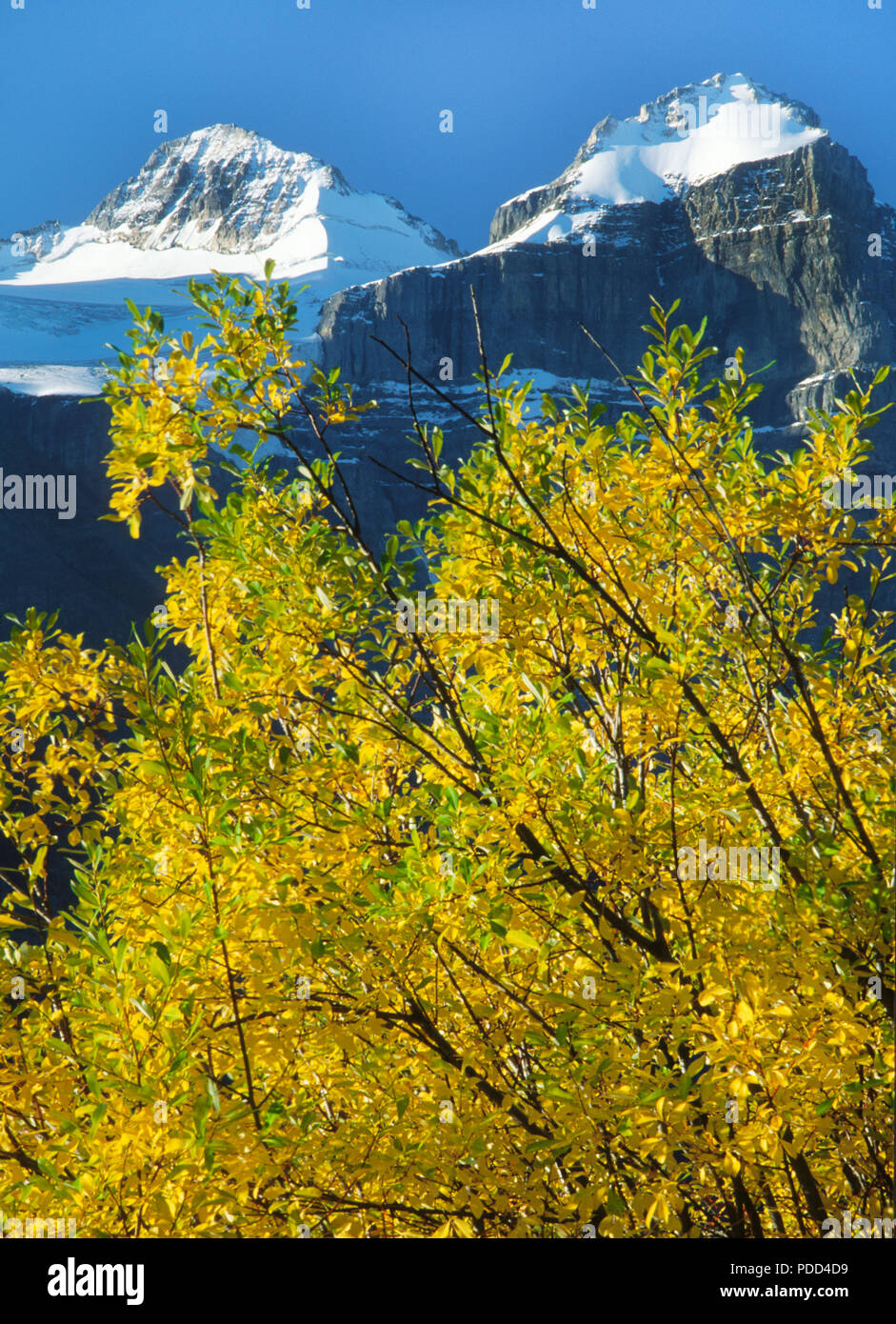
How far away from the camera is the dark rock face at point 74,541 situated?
39.0 metres

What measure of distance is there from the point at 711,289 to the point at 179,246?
122 feet

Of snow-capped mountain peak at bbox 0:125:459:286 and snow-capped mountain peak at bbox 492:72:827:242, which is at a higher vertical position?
snow-capped mountain peak at bbox 0:125:459:286

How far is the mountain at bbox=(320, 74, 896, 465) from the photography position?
36719mm

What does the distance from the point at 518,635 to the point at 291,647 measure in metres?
0.68

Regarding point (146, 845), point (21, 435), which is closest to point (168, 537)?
point (21, 435)

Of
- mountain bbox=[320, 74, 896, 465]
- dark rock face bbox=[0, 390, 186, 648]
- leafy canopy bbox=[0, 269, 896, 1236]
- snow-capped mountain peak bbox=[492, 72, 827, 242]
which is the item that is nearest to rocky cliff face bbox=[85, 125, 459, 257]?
mountain bbox=[320, 74, 896, 465]

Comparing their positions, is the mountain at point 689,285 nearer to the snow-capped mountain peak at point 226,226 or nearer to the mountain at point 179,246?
the mountain at point 179,246

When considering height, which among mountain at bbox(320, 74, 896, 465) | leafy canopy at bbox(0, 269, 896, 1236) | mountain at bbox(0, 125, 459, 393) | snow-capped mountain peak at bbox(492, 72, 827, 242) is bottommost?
leafy canopy at bbox(0, 269, 896, 1236)

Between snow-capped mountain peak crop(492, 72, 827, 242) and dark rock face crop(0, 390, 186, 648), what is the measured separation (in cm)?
2383

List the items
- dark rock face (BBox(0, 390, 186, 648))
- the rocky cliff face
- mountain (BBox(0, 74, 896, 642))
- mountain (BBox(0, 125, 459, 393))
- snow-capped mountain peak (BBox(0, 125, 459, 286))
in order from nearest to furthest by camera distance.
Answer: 1. mountain (BBox(0, 74, 896, 642))
2. dark rock face (BBox(0, 390, 186, 648))
3. mountain (BBox(0, 125, 459, 393))
4. snow-capped mountain peak (BBox(0, 125, 459, 286))
5. the rocky cliff face

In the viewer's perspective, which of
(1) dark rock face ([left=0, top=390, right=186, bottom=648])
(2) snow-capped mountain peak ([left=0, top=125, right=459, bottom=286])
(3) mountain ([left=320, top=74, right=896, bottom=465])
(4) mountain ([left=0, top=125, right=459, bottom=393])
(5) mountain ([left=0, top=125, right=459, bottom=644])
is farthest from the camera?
(2) snow-capped mountain peak ([left=0, top=125, right=459, bottom=286])

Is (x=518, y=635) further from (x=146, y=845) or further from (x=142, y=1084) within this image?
(x=142, y=1084)

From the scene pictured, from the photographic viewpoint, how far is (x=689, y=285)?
141 feet

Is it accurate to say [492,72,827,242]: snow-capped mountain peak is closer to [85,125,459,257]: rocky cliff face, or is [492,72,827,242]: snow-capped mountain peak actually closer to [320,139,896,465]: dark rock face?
[320,139,896,465]: dark rock face
